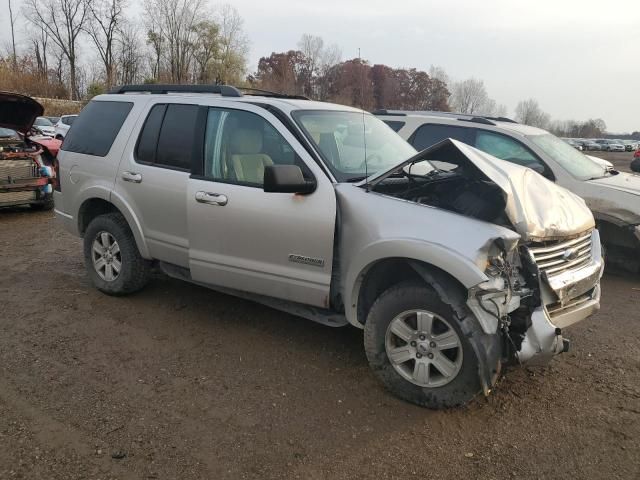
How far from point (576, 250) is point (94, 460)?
321cm

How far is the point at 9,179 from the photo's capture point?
912 centimetres

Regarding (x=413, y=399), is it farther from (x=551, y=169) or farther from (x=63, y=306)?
(x=551, y=169)

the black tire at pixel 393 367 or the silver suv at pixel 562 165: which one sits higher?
the silver suv at pixel 562 165

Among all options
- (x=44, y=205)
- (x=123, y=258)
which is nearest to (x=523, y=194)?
(x=123, y=258)

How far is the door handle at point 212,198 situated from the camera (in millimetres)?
4051

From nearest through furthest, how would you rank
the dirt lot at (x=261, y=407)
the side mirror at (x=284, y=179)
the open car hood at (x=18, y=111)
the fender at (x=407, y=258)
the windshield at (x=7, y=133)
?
the dirt lot at (x=261, y=407) → the fender at (x=407, y=258) → the side mirror at (x=284, y=179) → the open car hood at (x=18, y=111) → the windshield at (x=7, y=133)

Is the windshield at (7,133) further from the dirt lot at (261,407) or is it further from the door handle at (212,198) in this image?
the door handle at (212,198)

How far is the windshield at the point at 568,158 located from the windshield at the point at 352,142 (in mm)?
2607

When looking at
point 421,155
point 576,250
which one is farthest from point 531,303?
point 421,155

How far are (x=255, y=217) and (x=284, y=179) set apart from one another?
0.53m

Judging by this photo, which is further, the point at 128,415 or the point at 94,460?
the point at 128,415

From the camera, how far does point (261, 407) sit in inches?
131

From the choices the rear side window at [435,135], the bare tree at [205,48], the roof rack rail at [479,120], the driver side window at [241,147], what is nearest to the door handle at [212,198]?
the driver side window at [241,147]

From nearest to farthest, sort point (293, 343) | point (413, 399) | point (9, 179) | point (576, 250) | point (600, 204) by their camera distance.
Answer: point (413, 399)
point (576, 250)
point (293, 343)
point (600, 204)
point (9, 179)
